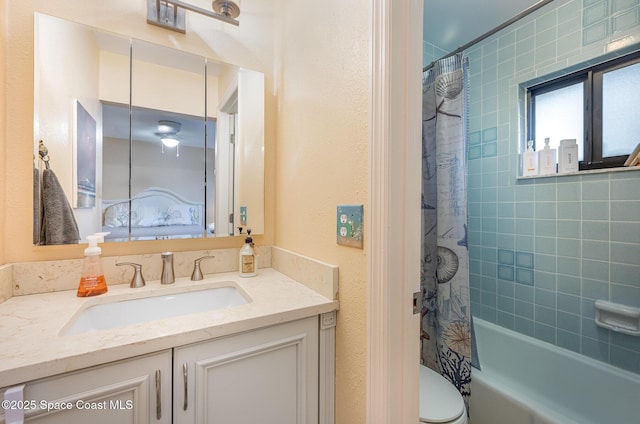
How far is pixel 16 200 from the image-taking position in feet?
2.89

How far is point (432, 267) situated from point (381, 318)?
2.85 feet

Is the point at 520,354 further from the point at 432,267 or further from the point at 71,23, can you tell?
the point at 71,23

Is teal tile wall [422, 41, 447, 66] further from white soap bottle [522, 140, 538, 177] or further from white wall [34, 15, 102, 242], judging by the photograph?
white wall [34, 15, 102, 242]

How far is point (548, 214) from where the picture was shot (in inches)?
64.3

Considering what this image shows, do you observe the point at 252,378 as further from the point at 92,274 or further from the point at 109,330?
the point at 92,274

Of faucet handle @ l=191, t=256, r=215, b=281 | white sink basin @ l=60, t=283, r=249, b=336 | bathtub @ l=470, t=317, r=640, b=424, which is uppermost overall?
faucet handle @ l=191, t=256, r=215, b=281

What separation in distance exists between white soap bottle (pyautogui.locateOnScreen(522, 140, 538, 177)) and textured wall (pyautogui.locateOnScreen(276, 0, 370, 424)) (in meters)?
1.58

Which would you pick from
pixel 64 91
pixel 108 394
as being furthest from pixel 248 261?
pixel 64 91

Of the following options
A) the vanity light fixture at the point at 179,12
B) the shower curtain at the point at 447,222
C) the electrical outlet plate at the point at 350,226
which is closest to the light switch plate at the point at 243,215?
the electrical outlet plate at the point at 350,226

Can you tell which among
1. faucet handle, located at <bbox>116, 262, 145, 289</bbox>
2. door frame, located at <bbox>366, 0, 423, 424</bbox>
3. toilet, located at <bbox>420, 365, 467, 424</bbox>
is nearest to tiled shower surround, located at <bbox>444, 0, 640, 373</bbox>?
toilet, located at <bbox>420, 365, 467, 424</bbox>

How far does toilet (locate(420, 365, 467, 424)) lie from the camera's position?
0.94 m

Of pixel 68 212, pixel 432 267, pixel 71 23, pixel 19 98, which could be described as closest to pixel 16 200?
pixel 68 212

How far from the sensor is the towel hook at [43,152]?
0.89 meters

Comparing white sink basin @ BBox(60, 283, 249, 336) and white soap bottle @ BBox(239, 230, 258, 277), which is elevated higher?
white soap bottle @ BBox(239, 230, 258, 277)
